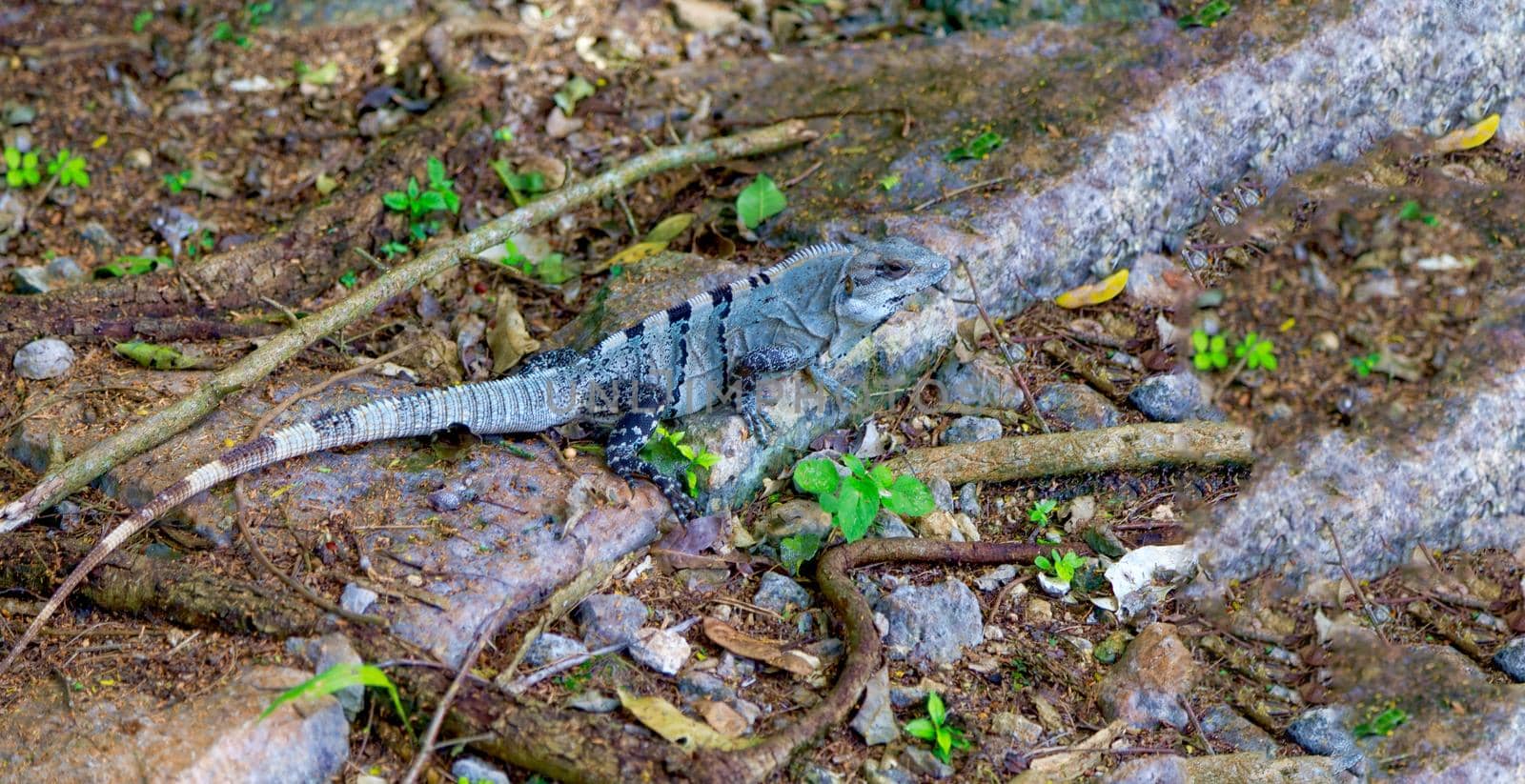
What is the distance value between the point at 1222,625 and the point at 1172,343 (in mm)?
1776

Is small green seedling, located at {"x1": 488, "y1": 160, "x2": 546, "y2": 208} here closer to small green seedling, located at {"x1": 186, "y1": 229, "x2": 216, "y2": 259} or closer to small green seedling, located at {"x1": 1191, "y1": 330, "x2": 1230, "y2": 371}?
small green seedling, located at {"x1": 186, "y1": 229, "x2": 216, "y2": 259}

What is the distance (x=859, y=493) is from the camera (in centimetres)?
477

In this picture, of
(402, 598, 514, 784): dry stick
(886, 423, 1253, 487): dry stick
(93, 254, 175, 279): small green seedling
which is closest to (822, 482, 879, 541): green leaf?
(886, 423, 1253, 487): dry stick

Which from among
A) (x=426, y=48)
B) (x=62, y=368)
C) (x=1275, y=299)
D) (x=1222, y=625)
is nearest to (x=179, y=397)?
(x=62, y=368)

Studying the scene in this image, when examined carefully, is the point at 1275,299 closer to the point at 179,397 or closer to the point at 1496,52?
the point at 1496,52

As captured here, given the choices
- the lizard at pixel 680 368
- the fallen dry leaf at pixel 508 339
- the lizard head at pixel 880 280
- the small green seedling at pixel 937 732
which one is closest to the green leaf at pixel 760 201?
the lizard at pixel 680 368

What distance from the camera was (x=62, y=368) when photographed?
5699 millimetres

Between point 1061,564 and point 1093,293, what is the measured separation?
6.81 ft

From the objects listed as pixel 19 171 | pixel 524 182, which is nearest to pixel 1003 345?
pixel 524 182

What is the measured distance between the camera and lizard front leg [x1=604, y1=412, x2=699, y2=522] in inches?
201

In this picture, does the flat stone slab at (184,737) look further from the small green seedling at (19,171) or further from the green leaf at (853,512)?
the small green seedling at (19,171)

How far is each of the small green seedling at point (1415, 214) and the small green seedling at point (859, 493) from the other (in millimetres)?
3424

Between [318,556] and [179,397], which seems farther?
[179,397]

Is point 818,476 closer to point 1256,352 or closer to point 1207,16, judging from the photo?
point 1256,352
